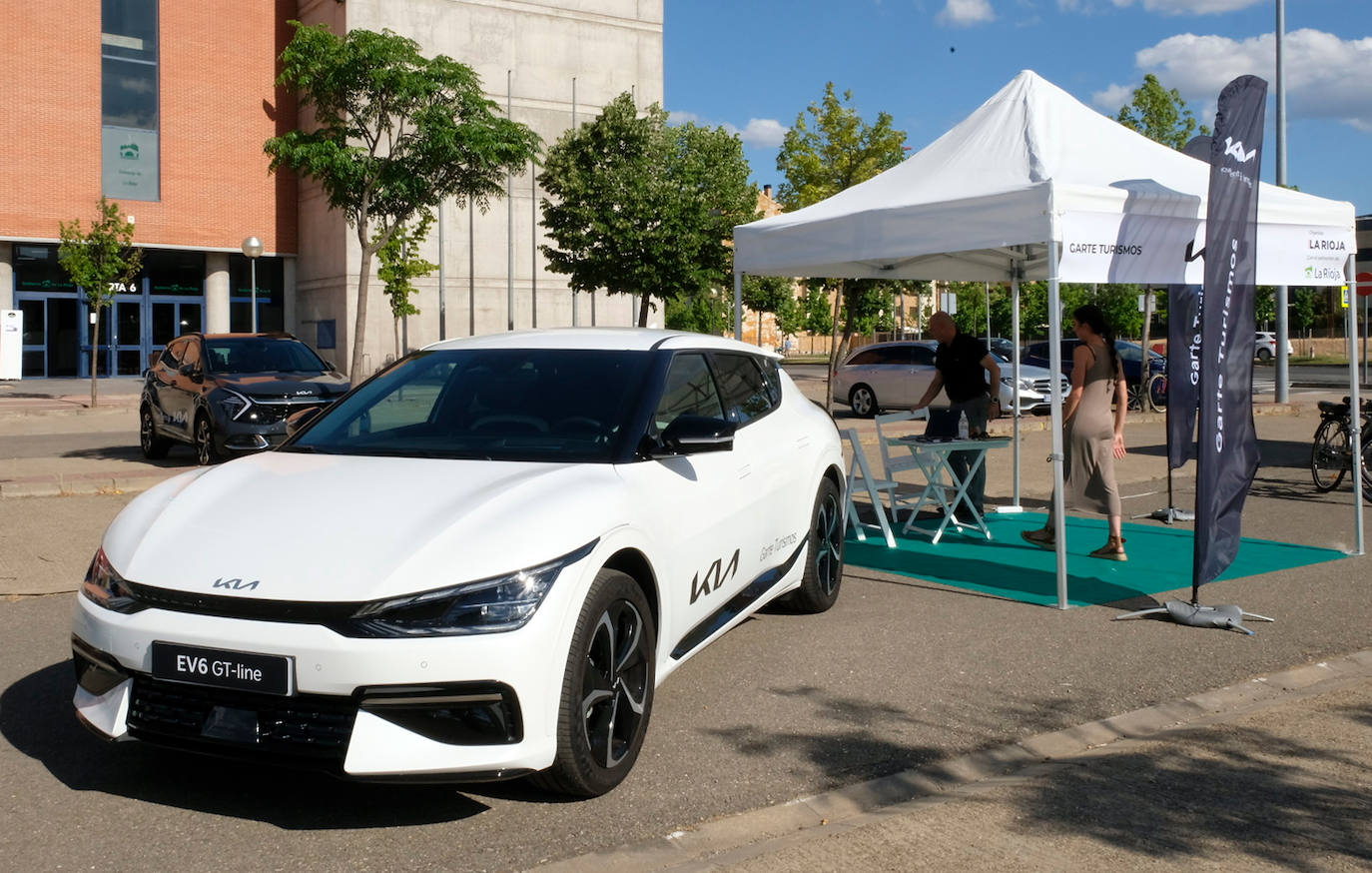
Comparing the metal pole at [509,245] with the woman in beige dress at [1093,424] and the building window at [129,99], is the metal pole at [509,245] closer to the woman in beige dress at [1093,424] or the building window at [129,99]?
the building window at [129,99]

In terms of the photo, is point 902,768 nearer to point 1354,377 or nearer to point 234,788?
point 234,788

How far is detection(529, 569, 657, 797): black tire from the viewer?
393 centimetres

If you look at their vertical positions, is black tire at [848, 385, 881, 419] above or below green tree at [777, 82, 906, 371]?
below

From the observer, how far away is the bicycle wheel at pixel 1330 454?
480 inches

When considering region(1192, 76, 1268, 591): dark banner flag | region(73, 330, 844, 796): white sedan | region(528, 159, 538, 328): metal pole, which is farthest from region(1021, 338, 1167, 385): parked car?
region(73, 330, 844, 796): white sedan

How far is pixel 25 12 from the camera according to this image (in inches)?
1539

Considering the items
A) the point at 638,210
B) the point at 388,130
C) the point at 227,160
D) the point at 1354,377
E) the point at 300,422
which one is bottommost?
the point at 300,422

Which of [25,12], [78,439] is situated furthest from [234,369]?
[25,12]

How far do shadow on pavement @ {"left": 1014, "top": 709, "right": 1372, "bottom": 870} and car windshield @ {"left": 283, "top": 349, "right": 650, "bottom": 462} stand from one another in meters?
2.07

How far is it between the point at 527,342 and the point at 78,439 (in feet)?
55.9

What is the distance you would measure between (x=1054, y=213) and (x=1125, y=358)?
21.4m

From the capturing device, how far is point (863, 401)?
83.6ft

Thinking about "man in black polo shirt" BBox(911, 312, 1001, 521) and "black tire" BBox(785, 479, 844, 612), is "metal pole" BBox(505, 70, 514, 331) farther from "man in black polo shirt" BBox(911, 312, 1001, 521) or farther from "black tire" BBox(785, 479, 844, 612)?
"black tire" BBox(785, 479, 844, 612)

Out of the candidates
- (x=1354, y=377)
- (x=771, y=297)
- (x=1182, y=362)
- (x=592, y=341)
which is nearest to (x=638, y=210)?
(x=1182, y=362)
